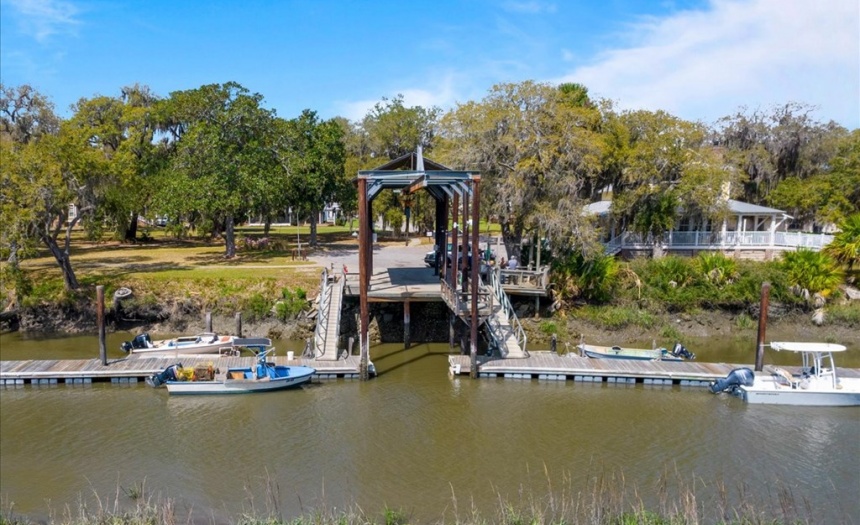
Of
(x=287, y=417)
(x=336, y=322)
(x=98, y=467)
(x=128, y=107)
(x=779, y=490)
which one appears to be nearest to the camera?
(x=779, y=490)

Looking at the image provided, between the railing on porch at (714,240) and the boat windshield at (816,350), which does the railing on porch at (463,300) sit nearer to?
the boat windshield at (816,350)

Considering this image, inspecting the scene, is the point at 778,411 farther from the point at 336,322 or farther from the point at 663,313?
the point at 336,322

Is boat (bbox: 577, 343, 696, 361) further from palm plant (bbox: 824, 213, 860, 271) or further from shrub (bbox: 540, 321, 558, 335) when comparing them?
palm plant (bbox: 824, 213, 860, 271)

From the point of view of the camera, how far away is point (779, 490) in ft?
45.6

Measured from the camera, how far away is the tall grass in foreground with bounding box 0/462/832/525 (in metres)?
10.7

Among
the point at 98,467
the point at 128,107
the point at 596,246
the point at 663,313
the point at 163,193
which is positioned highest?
the point at 128,107

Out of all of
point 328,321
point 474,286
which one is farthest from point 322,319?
point 474,286

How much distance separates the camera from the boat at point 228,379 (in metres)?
20.3

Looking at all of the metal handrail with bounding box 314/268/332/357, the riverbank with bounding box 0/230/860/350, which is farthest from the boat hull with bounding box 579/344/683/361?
the metal handrail with bounding box 314/268/332/357

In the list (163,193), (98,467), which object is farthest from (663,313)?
(163,193)

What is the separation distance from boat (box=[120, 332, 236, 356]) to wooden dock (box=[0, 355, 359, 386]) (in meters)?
0.87

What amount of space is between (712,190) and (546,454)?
2257 cm

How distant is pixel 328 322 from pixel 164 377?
6.54 metres

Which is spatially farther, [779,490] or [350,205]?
[350,205]
